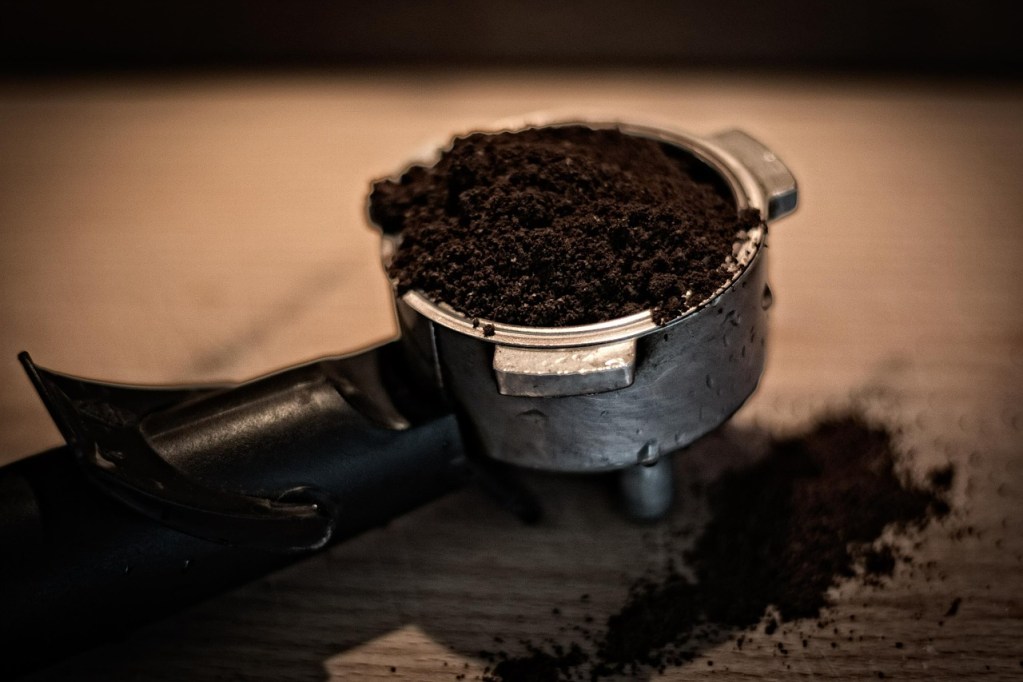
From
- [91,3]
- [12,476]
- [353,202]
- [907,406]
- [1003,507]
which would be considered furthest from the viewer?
[91,3]

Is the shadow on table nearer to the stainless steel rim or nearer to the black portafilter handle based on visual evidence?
the black portafilter handle

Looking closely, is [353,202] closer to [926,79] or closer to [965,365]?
[965,365]

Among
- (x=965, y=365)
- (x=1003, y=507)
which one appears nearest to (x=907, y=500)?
(x=1003, y=507)

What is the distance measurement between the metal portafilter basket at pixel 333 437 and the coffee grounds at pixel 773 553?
14 centimetres

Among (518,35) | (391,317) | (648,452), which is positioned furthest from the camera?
(518,35)

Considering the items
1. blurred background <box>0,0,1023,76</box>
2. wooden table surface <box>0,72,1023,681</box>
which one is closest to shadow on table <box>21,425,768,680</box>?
wooden table surface <box>0,72,1023,681</box>

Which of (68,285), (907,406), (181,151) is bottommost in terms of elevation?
(907,406)

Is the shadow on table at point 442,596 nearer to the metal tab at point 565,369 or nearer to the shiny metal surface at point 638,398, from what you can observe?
the shiny metal surface at point 638,398

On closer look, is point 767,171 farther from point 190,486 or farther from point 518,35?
point 518,35

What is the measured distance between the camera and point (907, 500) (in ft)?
3.44

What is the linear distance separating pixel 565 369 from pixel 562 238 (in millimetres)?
144

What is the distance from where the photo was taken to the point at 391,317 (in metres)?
1.40

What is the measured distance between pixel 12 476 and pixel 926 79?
1.67 meters

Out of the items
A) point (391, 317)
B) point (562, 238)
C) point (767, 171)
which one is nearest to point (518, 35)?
point (391, 317)
